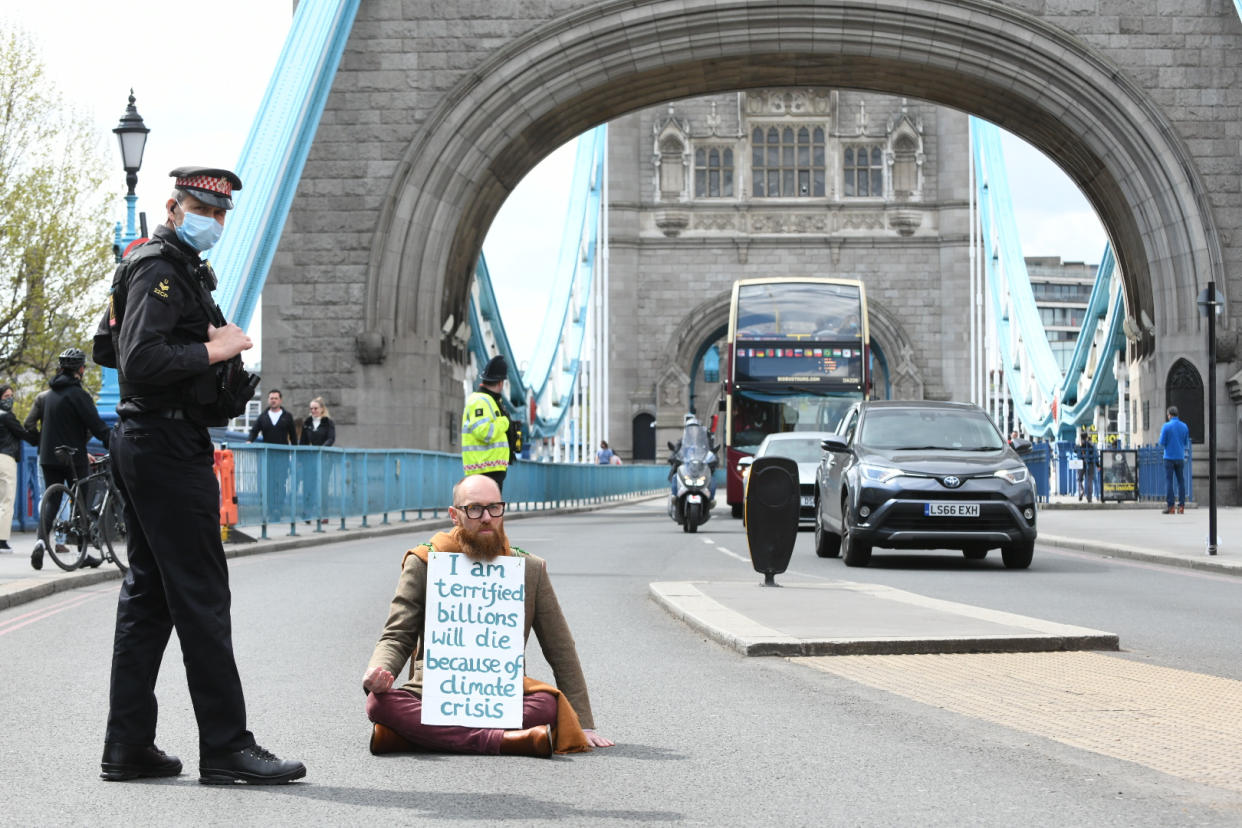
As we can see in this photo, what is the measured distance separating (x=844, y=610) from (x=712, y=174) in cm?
5431

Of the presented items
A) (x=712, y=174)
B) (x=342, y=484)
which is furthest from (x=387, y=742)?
(x=712, y=174)

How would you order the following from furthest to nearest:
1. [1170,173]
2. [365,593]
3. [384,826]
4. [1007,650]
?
[1170,173] < [365,593] < [1007,650] < [384,826]

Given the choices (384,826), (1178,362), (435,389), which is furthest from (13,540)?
(1178,362)

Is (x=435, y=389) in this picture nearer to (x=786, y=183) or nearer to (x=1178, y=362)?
(x=1178, y=362)

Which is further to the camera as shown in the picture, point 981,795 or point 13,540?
point 13,540

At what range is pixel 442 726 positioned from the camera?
5328 millimetres

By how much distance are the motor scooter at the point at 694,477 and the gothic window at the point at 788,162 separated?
41466mm

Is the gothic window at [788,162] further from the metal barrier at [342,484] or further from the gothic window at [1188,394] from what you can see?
the gothic window at [1188,394]

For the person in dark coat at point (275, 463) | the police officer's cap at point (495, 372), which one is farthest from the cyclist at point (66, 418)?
the police officer's cap at point (495, 372)

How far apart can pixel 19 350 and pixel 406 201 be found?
10.6 m

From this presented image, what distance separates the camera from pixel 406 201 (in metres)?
27.2

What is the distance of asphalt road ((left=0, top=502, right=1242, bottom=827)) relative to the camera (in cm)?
454

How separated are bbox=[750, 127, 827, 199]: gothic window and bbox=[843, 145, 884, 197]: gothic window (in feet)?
3.02

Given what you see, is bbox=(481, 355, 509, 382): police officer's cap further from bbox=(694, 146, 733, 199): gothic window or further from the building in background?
bbox=(694, 146, 733, 199): gothic window
